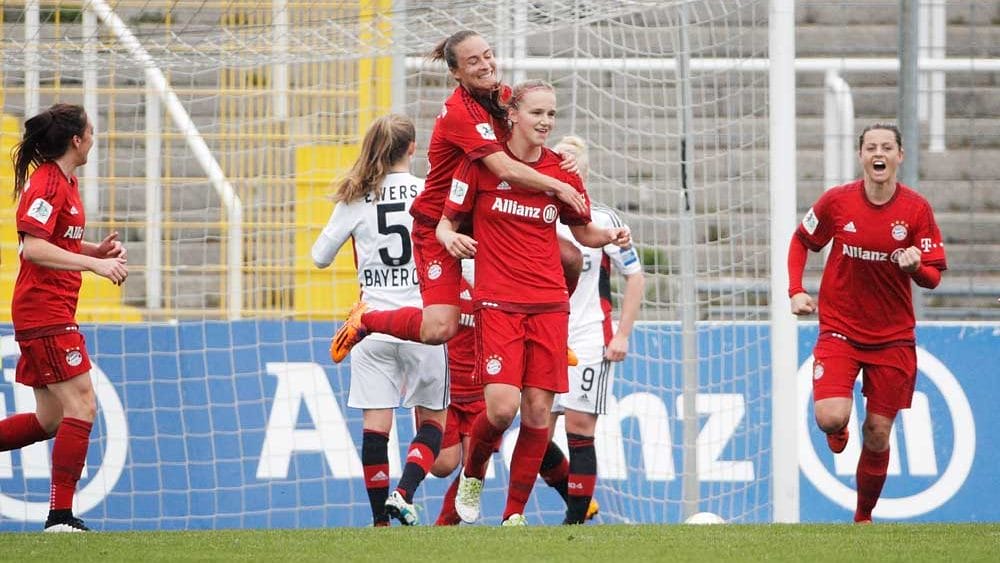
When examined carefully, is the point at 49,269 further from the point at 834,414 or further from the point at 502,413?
the point at 834,414

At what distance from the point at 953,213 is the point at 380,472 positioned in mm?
6051

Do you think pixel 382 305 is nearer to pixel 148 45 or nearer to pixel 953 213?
pixel 148 45

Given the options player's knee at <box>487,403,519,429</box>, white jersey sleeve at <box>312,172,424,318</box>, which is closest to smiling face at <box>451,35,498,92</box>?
white jersey sleeve at <box>312,172,424,318</box>

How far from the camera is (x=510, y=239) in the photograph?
644 cm

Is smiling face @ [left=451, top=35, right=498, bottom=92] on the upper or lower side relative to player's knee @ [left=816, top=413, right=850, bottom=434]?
upper

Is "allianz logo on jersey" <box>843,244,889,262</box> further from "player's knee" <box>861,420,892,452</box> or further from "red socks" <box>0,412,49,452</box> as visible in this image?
"red socks" <box>0,412,49,452</box>

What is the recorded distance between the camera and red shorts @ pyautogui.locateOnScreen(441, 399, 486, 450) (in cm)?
783

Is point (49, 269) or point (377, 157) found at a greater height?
point (377, 157)

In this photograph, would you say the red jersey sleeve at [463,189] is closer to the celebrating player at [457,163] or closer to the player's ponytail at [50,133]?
the celebrating player at [457,163]

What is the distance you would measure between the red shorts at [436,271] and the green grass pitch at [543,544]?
0.99 meters

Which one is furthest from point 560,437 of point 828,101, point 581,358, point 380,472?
point 828,101

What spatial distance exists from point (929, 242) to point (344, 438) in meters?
4.01

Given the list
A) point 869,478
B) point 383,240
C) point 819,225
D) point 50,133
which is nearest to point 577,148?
point 383,240

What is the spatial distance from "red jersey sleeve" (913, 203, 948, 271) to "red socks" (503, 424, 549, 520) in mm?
1975
